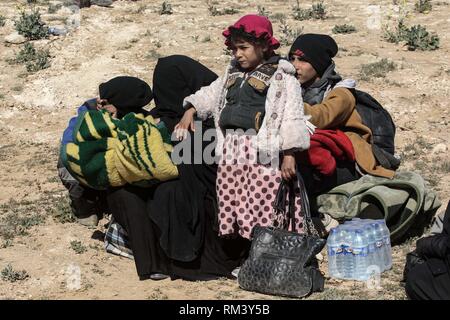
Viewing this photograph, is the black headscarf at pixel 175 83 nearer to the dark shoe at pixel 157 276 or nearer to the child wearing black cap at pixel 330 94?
the child wearing black cap at pixel 330 94

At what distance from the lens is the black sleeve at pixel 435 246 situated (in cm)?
492

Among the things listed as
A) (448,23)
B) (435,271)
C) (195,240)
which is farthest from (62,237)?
(448,23)

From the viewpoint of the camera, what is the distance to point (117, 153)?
552cm

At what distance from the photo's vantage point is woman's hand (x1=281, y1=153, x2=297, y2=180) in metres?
5.34

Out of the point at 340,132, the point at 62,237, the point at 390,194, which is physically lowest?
the point at 62,237

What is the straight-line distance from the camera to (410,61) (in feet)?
34.0

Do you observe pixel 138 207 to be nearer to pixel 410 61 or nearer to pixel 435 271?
pixel 435 271

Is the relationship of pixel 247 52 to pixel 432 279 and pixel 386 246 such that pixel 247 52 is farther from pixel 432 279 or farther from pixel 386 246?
pixel 432 279

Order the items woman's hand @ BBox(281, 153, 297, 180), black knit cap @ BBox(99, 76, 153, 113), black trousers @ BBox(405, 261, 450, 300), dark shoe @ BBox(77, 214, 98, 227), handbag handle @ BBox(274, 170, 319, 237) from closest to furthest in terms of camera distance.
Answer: black trousers @ BBox(405, 261, 450, 300), woman's hand @ BBox(281, 153, 297, 180), handbag handle @ BBox(274, 170, 319, 237), black knit cap @ BBox(99, 76, 153, 113), dark shoe @ BBox(77, 214, 98, 227)

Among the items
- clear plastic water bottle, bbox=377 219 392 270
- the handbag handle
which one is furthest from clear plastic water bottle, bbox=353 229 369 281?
the handbag handle

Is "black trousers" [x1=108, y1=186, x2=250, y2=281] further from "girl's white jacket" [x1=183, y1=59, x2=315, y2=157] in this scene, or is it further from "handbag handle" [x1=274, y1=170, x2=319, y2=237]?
"girl's white jacket" [x1=183, y1=59, x2=315, y2=157]

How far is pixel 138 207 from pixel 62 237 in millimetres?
944

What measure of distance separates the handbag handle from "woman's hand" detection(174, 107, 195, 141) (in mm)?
755

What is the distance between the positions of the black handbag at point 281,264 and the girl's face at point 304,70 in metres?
1.00
